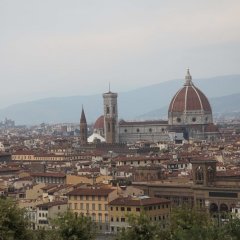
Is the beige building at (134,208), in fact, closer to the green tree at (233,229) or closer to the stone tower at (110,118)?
the green tree at (233,229)

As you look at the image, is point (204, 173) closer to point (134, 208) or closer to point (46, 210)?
point (134, 208)

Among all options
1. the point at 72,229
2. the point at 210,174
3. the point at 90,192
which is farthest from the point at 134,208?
the point at 72,229

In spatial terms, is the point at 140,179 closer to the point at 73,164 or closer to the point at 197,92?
the point at 73,164

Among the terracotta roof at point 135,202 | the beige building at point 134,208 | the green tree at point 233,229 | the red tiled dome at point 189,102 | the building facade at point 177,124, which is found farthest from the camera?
the red tiled dome at point 189,102

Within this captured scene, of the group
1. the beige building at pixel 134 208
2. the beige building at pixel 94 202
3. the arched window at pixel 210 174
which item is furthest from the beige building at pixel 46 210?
the arched window at pixel 210 174

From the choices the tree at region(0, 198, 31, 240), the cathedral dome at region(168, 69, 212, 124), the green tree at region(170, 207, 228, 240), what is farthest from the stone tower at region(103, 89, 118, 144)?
the tree at region(0, 198, 31, 240)

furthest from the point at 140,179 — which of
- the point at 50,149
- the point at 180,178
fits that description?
the point at 50,149

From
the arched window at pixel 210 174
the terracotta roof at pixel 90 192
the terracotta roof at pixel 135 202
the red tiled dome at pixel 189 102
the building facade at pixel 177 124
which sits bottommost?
the terracotta roof at pixel 135 202
